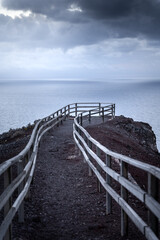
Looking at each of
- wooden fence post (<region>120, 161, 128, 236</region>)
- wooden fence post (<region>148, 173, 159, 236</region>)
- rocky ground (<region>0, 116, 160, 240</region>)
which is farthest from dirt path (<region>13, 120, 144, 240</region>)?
wooden fence post (<region>148, 173, 159, 236</region>)

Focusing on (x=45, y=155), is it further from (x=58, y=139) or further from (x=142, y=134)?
(x=142, y=134)

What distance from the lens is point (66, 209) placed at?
7059mm

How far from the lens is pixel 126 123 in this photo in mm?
29250

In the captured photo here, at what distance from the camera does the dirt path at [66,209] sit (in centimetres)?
553

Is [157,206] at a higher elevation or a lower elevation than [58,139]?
higher

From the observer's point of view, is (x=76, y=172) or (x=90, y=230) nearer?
(x=90, y=230)

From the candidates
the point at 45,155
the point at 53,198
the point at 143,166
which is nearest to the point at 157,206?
the point at 143,166

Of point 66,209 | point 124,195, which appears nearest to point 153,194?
point 124,195

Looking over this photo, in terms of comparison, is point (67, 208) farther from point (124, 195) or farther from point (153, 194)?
point (153, 194)

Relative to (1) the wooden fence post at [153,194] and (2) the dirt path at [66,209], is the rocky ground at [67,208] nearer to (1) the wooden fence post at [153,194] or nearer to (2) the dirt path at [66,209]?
(2) the dirt path at [66,209]

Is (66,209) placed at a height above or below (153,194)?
below

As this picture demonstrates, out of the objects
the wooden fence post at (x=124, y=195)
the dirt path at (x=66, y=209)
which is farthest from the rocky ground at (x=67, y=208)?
the wooden fence post at (x=124, y=195)

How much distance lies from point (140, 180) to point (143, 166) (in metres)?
6.47

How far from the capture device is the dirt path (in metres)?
5.53
